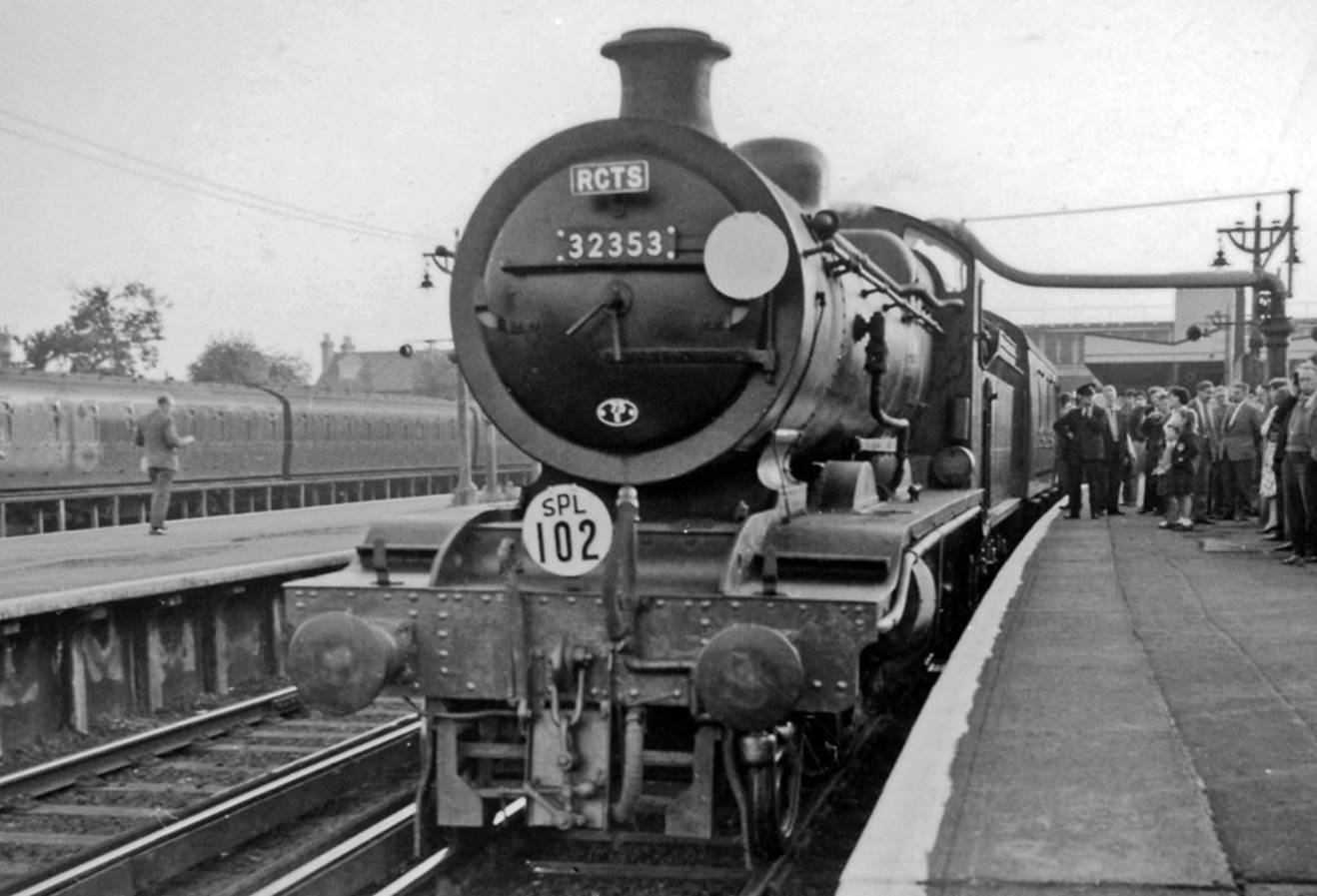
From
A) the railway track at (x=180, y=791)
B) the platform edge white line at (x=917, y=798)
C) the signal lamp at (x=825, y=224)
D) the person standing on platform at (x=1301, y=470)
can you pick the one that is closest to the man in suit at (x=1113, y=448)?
the person standing on platform at (x=1301, y=470)

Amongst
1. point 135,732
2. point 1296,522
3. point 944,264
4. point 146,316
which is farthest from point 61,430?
point 146,316

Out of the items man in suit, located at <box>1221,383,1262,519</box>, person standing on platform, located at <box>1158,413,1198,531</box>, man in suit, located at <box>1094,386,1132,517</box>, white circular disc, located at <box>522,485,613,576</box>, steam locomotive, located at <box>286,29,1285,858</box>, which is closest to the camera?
steam locomotive, located at <box>286,29,1285,858</box>

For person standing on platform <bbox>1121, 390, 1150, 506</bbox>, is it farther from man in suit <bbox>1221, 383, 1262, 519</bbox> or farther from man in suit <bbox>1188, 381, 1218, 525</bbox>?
man in suit <bbox>1221, 383, 1262, 519</bbox>

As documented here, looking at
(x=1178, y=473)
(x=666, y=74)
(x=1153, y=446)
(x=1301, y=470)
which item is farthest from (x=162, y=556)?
(x=1153, y=446)

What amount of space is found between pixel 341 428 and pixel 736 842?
82.1 feet

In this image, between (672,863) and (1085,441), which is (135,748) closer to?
(672,863)

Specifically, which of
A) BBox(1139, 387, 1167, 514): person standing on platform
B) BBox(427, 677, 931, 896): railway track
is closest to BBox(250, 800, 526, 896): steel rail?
BBox(427, 677, 931, 896): railway track

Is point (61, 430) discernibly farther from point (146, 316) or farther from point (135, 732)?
point (146, 316)

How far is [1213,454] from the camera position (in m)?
14.2

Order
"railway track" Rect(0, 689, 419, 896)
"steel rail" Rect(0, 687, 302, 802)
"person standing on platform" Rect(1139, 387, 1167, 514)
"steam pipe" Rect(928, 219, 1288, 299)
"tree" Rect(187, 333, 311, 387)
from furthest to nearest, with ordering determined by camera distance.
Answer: "tree" Rect(187, 333, 311, 387), "steam pipe" Rect(928, 219, 1288, 299), "person standing on platform" Rect(1139, 387, 1167, 514), "steel rail" Rect(0, 687, 302, 802), "railway track" Rect(0, 689, 419, 896)

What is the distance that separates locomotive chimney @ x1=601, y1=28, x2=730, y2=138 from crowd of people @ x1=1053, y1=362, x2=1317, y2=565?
6072mm

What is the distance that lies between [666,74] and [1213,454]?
36.7 ft

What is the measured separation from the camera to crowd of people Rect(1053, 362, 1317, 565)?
31.7ft

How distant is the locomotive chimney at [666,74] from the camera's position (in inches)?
196
